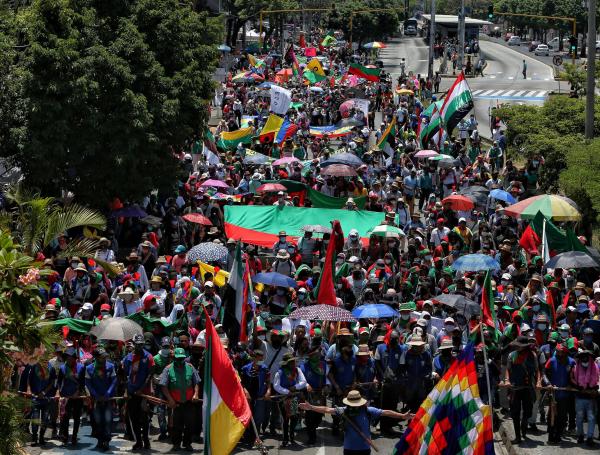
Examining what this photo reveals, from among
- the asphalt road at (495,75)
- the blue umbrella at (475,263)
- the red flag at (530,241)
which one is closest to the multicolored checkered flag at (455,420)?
the blue umbrella at (475,263)

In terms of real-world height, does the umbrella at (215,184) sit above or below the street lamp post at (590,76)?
below

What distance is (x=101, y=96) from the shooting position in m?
27.3

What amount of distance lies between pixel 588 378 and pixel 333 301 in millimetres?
4152

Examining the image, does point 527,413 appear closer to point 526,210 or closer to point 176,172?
point 526,210

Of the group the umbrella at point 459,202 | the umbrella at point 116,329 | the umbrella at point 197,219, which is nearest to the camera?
the umbrella at point 116,329

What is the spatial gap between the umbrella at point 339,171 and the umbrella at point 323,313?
1065cm

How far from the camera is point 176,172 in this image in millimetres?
28812

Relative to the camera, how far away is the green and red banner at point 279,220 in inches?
998

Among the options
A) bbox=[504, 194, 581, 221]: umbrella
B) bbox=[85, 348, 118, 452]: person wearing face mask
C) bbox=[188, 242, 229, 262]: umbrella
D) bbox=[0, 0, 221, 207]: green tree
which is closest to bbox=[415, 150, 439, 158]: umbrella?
bbox=[0, 0, 221, 207]: green tree

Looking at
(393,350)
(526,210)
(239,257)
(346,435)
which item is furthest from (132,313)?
(526,210)

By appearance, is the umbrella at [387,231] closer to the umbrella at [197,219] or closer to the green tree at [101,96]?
the umbrella at [197,219]

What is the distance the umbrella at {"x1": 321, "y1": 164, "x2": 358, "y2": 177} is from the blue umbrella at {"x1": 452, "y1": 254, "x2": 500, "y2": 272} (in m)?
7.84

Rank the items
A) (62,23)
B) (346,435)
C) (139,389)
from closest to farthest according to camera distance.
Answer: (346,435) → (139,389) → (62,23)

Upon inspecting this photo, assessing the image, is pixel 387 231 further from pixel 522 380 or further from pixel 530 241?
pixel 522 380
